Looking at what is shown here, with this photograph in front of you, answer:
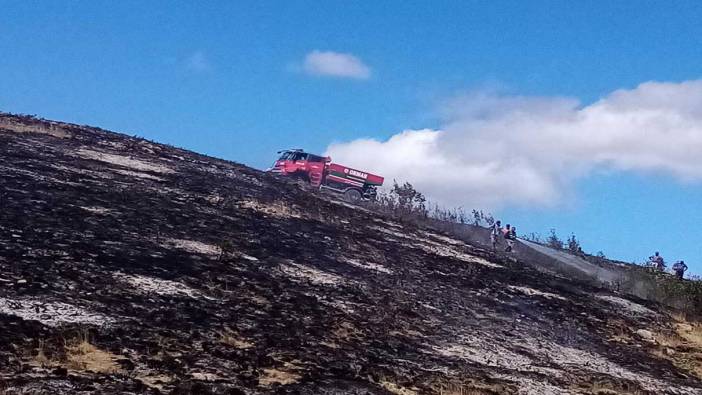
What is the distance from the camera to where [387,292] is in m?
13.1

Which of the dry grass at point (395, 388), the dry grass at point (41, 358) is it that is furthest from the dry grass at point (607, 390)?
the dry grass at point (41, 358)

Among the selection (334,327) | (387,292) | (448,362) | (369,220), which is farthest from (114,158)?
(448,362)

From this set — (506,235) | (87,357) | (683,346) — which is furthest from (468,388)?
(506,235)

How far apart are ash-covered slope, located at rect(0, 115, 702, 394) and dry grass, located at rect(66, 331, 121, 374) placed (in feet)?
0.06

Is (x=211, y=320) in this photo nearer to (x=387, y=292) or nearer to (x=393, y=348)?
(x=393, y=348)

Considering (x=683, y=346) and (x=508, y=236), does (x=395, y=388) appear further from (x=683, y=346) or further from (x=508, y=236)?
(x=508, y=236)

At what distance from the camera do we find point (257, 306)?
10242 millimetres

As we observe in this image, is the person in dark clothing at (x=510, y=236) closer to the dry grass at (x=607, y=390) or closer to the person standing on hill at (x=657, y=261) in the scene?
the person standing on hill at (x=657, y=261)

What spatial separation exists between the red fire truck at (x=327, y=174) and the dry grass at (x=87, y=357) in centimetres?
2873

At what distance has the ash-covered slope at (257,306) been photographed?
7551mm

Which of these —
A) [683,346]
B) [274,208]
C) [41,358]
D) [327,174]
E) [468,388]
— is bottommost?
[41,358]

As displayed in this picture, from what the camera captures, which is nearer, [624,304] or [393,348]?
[393,348]

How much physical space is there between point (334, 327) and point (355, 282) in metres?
3.05

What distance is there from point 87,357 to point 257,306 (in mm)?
3361
